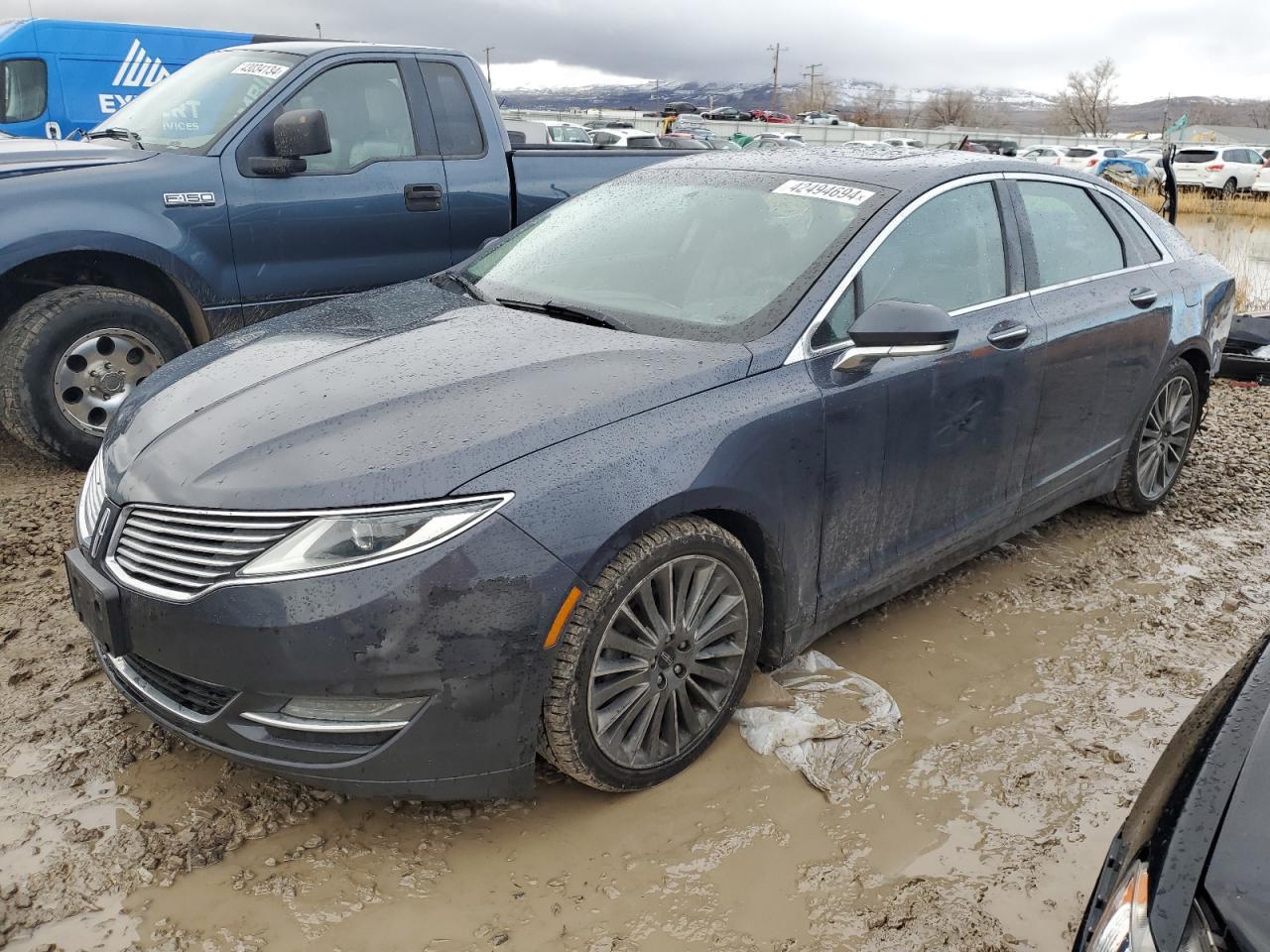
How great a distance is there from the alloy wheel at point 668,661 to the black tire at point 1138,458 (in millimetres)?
2553

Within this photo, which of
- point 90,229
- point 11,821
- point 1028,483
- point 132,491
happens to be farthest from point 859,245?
point 90,229

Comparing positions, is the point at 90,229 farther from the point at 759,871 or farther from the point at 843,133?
the point at 843,133

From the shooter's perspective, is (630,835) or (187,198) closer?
(630,835)

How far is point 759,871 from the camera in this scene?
2502mm

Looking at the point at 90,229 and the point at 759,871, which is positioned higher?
the point at 90,229

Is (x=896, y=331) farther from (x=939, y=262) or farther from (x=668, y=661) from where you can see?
(x=668, y=661)

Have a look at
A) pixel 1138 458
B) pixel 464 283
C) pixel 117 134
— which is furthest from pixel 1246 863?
pixel 117 134

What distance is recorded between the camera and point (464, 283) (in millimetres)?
3664

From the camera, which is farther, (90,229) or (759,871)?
(90,229)

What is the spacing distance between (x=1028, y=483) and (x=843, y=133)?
58.6 meters

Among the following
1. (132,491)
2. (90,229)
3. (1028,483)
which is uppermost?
(90,229)

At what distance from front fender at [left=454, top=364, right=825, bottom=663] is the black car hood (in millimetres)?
1315

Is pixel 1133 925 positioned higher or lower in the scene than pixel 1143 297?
lower

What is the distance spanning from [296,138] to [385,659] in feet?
11.3
